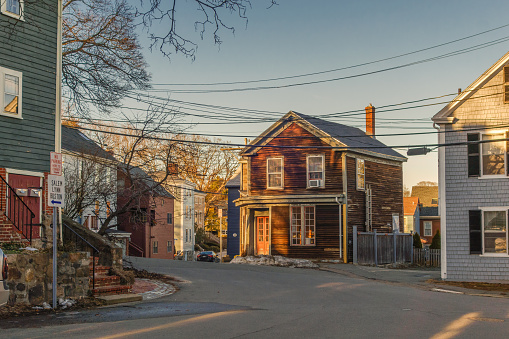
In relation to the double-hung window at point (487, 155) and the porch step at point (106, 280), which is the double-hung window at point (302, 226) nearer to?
the double-hung window at point (487, 155)

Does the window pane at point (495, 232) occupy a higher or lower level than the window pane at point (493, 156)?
lower

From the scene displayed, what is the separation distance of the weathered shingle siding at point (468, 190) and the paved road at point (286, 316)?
18.0ft

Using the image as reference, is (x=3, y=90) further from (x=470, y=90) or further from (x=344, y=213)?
(x=344, y=213)

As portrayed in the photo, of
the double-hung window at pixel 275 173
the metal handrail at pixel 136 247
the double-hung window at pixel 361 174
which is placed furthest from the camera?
the metal handrail at pixel 136 247

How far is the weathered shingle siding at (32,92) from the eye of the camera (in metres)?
16.6

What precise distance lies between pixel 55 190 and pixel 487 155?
16542 mm

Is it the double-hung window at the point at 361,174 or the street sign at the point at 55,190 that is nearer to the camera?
the street sign at the point at 55,190

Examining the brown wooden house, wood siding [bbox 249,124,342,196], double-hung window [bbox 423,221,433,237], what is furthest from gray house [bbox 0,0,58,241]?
double-hung window [bbox 423,221,433,237]

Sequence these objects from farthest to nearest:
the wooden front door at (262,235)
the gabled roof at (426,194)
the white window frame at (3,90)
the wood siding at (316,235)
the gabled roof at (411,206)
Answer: the gabled roof at (426,194)
the gabled roof at (411,206)
the wooden front door at (262,235)
the wood siding at (316,235)
the white window frame at (3,90)

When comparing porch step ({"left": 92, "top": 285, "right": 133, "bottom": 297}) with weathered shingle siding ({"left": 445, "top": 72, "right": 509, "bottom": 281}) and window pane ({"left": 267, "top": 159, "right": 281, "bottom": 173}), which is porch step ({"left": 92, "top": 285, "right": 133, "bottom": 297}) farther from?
window pane ({"left": 267, "top": 159, "right": 281, "bottom": 173})

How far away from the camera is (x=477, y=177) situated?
22562mm

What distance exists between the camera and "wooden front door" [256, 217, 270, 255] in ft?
115

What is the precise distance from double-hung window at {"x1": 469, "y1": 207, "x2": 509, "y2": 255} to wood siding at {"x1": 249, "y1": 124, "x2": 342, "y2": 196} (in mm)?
11181

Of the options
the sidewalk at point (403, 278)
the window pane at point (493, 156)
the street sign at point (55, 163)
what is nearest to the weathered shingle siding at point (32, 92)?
the street sign at point (55, 163)
